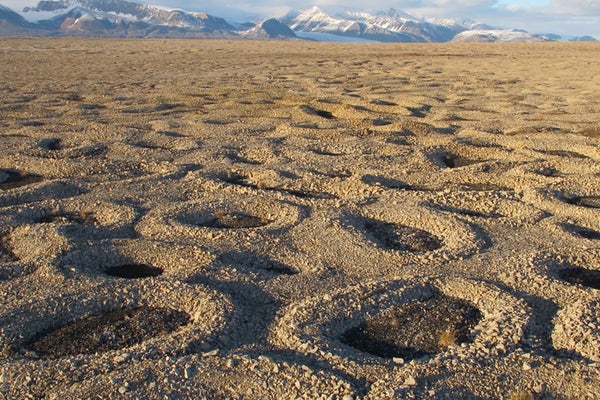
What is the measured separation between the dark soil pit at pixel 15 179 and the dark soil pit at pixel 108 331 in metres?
4.04

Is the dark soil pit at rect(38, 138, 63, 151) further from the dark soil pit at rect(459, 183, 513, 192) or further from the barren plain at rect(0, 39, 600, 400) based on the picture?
the dark soil pit at rect(459, 183, 513, 192)

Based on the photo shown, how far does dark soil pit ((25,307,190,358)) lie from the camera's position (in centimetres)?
409

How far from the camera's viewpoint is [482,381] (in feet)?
11.8

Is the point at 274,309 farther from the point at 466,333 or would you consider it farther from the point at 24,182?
the point at 24,182

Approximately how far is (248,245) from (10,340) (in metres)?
2.21

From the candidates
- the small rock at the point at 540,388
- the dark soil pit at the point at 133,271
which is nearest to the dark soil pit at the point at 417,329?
the small rock at the point at 540,388

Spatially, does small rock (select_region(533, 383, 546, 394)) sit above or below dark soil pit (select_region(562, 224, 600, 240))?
below

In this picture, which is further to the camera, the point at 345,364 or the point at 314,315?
the point at 314,315

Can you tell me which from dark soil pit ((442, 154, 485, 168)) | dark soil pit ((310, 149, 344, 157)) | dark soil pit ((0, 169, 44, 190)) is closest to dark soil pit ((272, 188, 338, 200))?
dark soil pit ((310, 149, 344, 157))

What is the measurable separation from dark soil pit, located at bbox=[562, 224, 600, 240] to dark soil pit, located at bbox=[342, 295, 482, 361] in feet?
6.62

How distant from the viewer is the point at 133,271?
529cm

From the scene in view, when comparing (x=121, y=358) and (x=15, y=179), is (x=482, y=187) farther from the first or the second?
(x=15, y=179)

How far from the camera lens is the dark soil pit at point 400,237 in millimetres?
5789

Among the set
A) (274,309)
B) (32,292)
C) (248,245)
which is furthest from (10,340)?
(248,245)
